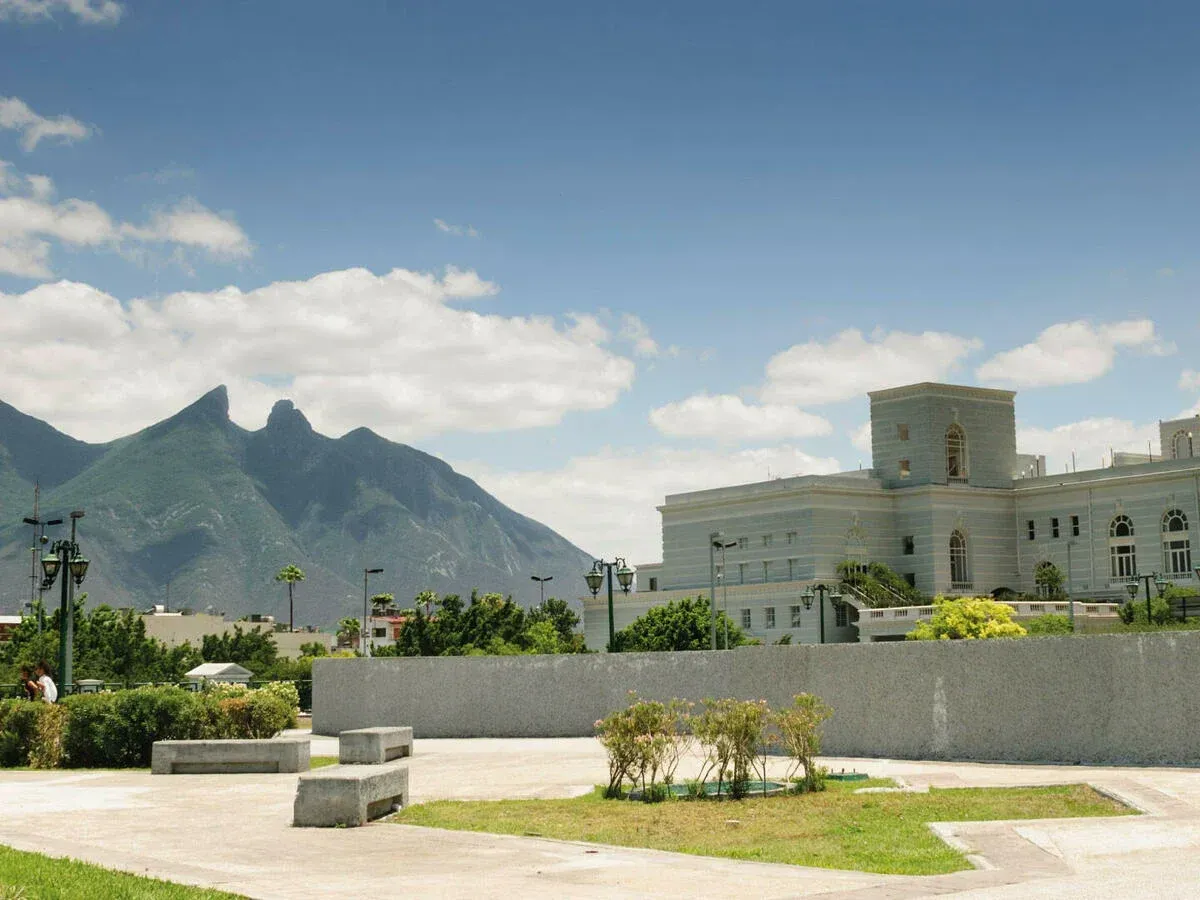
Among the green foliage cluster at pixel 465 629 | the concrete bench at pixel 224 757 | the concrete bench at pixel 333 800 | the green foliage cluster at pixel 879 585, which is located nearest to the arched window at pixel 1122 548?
the green foliage cluster at pixel 879 585

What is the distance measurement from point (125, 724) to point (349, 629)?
6398 inches

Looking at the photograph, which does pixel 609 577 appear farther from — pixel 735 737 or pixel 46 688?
pixel 735 737

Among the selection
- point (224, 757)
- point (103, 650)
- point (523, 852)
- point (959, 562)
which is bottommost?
point (523, 852)

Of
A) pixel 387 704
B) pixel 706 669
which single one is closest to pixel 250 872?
pixel 706 669

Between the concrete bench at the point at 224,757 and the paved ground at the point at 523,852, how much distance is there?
2151 millimetres

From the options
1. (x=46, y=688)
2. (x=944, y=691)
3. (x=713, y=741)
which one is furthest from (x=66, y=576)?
(x=944, y=691)

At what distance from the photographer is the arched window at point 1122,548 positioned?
96188 millimetres

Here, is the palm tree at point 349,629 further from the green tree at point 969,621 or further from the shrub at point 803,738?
the shrub at point 803,738

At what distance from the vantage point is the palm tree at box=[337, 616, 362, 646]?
17762 centimetres

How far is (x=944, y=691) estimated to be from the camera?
69.8 ft

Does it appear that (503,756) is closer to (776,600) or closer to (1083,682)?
(1083,682)

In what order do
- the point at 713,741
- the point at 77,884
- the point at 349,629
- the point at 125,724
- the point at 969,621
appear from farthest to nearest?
the point at 349,629, the point at 969,621, the point at 125,724, the point at 713,741, the point at 77,884

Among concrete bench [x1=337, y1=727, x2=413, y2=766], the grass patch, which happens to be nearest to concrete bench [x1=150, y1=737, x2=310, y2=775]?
concrete bench [x1=337, y1=727, x2=413, y2=766]

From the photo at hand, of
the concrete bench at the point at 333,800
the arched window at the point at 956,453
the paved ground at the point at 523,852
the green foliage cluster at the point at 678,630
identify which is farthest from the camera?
the arched window at the point at 956,453
